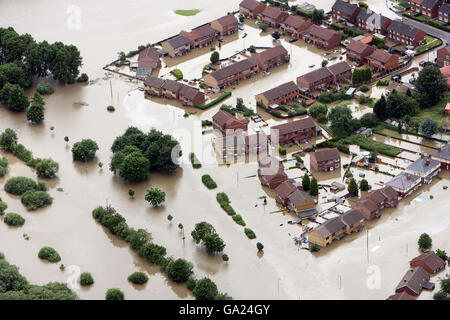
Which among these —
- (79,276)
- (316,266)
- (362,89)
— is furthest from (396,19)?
(79,276)

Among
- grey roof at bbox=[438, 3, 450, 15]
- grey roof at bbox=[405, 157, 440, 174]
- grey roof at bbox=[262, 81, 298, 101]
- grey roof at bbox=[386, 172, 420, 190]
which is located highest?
grey roof at bbox=[438, 3, 450, 15]

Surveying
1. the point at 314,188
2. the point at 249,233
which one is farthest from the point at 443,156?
the point at 249,233

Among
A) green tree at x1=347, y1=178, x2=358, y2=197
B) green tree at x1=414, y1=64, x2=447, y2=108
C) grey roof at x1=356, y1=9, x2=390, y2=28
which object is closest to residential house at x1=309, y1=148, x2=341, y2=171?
green tree at x1=347, y1=178, x2=358, y2=197

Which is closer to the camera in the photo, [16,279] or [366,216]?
[16,279]

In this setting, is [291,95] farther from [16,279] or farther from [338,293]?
[16,279]

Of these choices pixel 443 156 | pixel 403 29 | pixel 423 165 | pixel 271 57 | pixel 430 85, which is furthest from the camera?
pixel 403 29

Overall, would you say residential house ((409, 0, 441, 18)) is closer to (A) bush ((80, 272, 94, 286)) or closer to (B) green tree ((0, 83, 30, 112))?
(B) green tree ((0, 83, 30, 112))

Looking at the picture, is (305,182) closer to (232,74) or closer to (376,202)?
(376,202)
